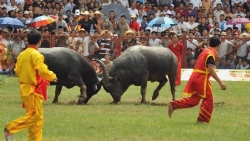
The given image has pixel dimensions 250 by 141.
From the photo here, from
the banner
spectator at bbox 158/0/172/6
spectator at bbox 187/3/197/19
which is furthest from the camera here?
spectator at bbox 158/0/172/6

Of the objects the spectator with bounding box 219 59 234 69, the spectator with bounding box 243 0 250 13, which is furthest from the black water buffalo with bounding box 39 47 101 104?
the spectator with bounding box 243 0 250 13

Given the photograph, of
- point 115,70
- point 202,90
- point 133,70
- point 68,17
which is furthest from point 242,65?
point 202,90

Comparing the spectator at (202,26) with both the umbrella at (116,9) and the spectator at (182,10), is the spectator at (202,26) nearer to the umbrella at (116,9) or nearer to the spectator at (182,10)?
the spectator at (182,10)

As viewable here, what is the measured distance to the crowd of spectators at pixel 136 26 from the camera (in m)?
29.3

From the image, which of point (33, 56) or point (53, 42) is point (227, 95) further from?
point (33, 56)

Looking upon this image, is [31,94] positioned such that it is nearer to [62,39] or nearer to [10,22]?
[62,39]

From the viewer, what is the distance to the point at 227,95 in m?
23.6

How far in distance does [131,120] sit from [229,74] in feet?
41.7

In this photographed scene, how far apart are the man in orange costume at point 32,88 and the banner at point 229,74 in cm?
1625

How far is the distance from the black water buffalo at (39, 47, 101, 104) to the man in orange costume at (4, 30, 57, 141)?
7.17 metres

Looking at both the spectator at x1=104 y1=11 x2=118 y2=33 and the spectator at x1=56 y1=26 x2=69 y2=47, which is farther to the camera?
the spectator at x1=104 y1=11 x2=118 y2=33

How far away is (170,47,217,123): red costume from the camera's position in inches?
630

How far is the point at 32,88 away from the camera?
13.0 metres

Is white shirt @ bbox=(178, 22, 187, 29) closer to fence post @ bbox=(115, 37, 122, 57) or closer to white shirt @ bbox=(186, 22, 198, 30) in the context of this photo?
white shirt @ bbox=(186, 22, 198, 30)
